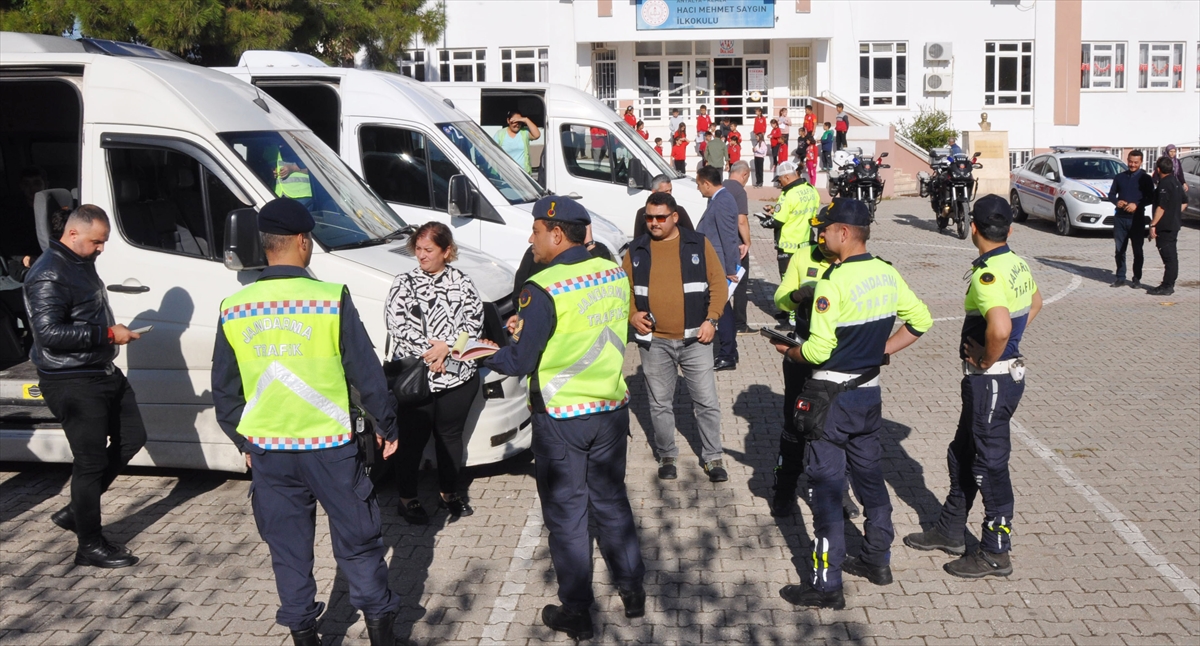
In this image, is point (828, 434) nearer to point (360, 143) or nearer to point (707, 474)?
point (707, 474)

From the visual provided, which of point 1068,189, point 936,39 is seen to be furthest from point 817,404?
point 936,39

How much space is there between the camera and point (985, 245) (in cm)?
563

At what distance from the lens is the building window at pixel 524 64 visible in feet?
112

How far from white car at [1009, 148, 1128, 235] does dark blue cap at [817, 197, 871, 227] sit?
1564cm

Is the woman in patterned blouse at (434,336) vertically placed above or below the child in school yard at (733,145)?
below

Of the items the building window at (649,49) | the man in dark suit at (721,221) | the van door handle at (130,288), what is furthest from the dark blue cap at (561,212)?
the building window at (649,49)

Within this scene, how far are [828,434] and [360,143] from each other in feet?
21.7

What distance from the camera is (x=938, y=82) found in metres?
34.0

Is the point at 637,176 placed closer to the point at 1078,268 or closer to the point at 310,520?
the point at 1078,268

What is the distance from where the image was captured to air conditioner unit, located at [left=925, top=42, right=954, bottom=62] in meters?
33.8

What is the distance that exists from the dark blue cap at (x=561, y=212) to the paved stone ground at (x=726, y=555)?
6.40 ft

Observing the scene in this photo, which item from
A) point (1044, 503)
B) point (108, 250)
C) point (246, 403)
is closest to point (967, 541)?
point (1044, 503)

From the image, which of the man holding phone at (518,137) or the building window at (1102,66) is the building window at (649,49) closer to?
the building window at (1102,66)

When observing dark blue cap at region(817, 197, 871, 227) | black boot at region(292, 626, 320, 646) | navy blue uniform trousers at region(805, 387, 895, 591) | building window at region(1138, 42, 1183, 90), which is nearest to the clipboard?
navy blue uniform trousers at region(805, 387, 895, 591)
